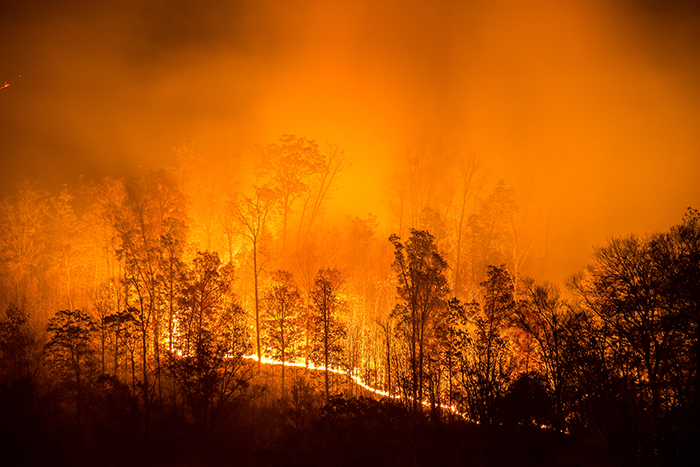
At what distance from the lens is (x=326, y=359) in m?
28.7

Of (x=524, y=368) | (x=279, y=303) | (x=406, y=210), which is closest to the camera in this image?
(x=524, y=368)

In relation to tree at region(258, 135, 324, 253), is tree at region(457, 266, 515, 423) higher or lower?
lower

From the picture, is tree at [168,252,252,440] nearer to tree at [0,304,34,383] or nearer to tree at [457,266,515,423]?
tree at [0,304,34,383]

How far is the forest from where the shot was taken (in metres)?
Result: 18.8

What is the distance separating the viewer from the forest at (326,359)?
18781 millimetres

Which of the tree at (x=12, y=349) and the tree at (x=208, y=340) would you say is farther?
the tree at (x=12, y=349)

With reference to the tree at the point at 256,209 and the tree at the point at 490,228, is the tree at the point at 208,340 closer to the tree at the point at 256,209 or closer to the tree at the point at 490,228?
the tree at the point at 256,209

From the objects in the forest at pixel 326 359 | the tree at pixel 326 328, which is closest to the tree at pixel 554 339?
the forest at pixel 326 359

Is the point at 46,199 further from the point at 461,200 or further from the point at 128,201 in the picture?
the point at 461,200

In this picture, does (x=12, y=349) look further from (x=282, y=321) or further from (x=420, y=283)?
(x=420, y=283)

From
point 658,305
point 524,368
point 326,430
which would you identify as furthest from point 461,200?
point 326,430

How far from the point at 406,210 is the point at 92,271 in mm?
36269

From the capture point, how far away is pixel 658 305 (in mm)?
20969

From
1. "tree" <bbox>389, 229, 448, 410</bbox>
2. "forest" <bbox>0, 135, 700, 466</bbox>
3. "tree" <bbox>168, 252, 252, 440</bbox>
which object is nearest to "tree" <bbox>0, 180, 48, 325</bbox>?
"forest" <bbox>0, 135, 700, 466</bbox>
